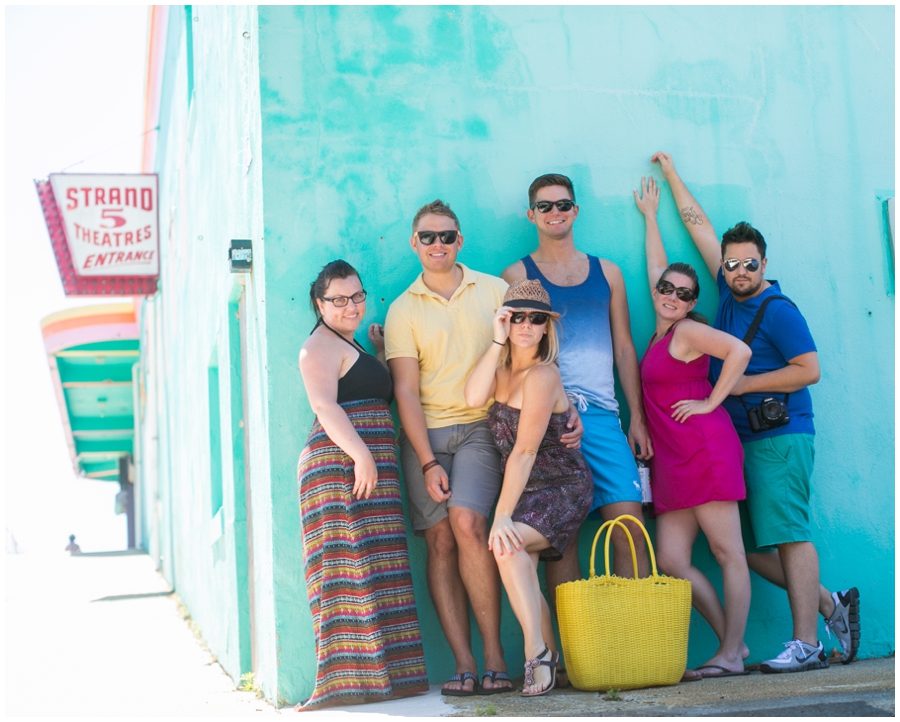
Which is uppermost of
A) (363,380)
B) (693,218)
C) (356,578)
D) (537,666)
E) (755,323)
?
(693,218)

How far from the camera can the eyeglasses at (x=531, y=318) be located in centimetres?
447

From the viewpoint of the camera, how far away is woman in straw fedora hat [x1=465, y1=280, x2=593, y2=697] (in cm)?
429

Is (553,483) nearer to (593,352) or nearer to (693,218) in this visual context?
(593,352)

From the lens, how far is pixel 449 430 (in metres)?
4.74

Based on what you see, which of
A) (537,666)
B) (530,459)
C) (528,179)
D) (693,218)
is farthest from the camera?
(693,218)

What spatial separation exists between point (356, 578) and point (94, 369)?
1567cm

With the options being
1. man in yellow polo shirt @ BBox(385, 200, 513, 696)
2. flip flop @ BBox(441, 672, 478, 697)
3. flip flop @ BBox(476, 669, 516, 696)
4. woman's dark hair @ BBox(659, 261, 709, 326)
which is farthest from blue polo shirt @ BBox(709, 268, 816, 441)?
flip flop @ BBox(441, 672, 478, 697)

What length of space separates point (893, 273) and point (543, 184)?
7.81ft

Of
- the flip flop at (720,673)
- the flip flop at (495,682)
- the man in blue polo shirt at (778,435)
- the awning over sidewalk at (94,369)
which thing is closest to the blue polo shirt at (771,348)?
the man in blue polo shirt at (778,435)

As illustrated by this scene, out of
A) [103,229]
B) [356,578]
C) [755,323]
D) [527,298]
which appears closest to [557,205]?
[527,298]

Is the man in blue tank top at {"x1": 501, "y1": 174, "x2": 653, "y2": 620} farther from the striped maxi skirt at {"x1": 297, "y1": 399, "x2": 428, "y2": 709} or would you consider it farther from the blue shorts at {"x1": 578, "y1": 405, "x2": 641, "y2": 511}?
the striped maxi skirt at {"x1": 297, "y1": 399, "x2": 428, "y2": 709}

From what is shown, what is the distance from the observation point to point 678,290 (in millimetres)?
4926

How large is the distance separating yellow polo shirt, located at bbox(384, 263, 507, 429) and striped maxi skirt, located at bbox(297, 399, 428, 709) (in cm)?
34

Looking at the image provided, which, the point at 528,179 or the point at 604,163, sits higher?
the point at 604,163
